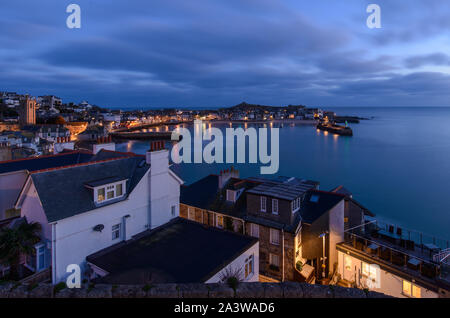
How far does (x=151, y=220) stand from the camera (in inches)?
479

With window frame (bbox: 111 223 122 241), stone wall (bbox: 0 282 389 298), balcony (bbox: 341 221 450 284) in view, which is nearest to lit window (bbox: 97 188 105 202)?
window frame (bbox: 111 223 122 241)

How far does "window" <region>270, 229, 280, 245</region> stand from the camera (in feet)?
44.8

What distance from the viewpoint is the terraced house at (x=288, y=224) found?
44.4 ft

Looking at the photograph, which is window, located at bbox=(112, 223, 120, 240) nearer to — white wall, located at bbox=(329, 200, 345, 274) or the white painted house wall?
the white painted house wall

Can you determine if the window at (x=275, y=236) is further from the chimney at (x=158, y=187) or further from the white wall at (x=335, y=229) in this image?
the chimney at (x=158, y=187)

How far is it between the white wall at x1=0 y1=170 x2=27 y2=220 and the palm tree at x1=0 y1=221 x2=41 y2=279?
2774 mm

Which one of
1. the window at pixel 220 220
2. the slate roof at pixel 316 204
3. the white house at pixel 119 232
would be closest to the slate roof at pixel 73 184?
the white house at pixel 119 232

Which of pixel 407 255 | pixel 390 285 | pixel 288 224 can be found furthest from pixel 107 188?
pixel 407 255

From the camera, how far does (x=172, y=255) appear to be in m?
9.68

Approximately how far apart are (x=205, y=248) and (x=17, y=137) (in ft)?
167

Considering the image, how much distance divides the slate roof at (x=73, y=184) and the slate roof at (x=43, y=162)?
13.1ft
